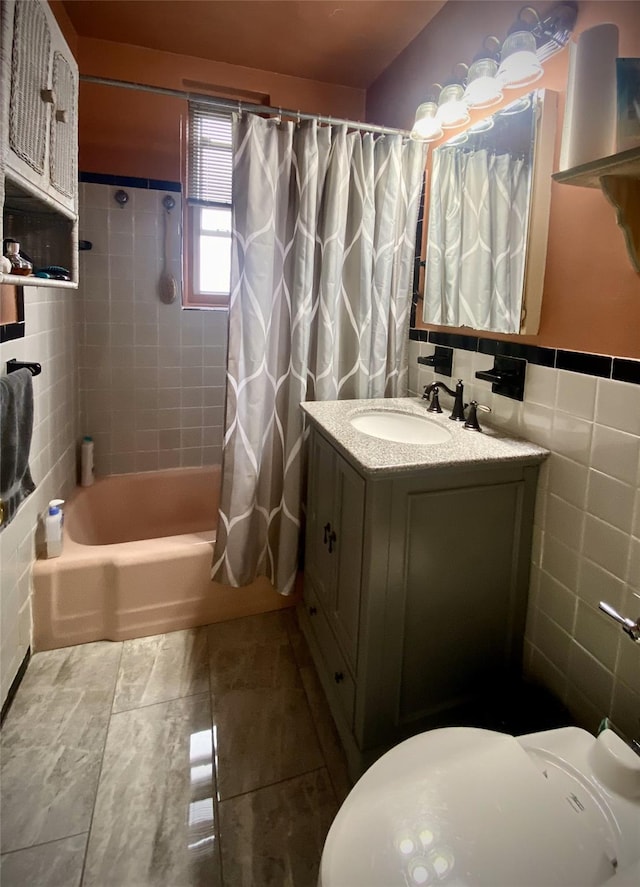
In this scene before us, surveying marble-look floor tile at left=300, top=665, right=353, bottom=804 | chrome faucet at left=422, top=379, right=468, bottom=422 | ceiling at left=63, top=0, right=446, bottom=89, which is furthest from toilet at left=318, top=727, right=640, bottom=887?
ceiling at left=63, top=0, right=446, bottom=89

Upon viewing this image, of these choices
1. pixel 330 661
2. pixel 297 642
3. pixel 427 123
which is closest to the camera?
pixel 330 661

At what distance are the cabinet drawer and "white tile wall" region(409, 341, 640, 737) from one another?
1.79 ft

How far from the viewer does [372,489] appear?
120 centimetres

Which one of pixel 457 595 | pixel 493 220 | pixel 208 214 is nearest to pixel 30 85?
pixel 493 220

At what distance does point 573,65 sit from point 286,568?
173cm

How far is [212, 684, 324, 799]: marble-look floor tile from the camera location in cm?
137

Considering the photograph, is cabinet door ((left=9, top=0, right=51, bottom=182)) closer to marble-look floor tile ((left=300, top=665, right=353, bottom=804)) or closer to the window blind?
the window blind

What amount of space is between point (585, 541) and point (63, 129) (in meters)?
1.78

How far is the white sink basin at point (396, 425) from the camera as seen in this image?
5.44ft

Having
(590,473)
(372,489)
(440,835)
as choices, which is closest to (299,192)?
(372,489)

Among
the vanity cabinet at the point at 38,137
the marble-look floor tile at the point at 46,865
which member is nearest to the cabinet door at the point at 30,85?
the vanity cabinet at the point at 38,137

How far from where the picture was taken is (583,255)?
1.21m

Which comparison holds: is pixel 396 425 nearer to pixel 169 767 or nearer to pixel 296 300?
pixel 296 300

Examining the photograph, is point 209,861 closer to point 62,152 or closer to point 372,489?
point 372,489
